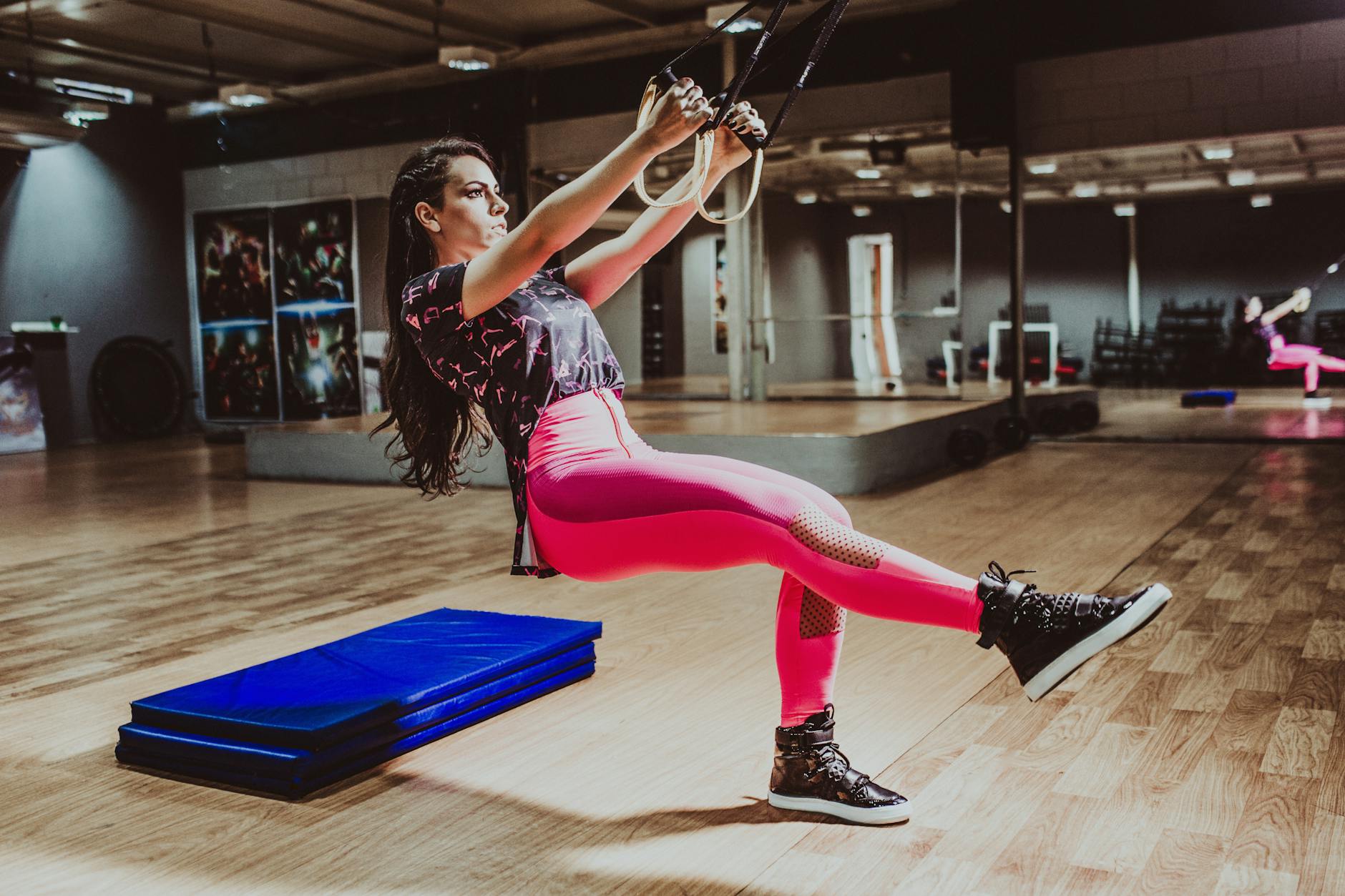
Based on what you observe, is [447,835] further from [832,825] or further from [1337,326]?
[1337,326]

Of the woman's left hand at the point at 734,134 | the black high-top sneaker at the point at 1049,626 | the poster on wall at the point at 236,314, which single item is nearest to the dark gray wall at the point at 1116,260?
the poster on wall at the point at 236,314

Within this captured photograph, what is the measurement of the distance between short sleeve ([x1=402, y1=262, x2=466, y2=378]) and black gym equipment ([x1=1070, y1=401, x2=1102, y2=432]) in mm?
7611

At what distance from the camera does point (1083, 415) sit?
8.90 metres

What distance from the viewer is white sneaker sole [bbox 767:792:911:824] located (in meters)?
1.92

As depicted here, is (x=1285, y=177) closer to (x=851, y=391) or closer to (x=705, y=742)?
(x=851, y=391)

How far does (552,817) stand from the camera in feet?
6.55

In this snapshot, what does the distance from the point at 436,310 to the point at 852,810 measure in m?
1.08

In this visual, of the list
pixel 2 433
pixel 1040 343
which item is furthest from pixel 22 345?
pixel 1040 343

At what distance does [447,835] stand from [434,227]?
1049 millimetres

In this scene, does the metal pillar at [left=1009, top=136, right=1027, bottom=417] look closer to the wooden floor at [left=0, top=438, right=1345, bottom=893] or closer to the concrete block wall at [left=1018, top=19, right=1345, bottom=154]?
the concrete block wall at [left=1018, top=19, right=1345, bottom=154]

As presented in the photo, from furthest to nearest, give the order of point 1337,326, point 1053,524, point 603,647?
1. point 1337,326
2. point 1053,524
3. point 603,647

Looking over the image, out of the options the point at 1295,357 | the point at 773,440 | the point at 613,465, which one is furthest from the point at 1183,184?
the point at 613,465

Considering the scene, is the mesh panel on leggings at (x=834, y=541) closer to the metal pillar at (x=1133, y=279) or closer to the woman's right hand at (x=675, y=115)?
the woman's right hand at (x=675, y=115)

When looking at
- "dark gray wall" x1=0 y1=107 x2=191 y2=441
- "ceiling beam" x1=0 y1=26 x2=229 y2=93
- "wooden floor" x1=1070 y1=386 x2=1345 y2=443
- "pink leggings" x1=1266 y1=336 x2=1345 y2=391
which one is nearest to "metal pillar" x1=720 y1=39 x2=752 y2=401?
"wooden floor" x1=1070 y1=386 x2=1345 y2=443
